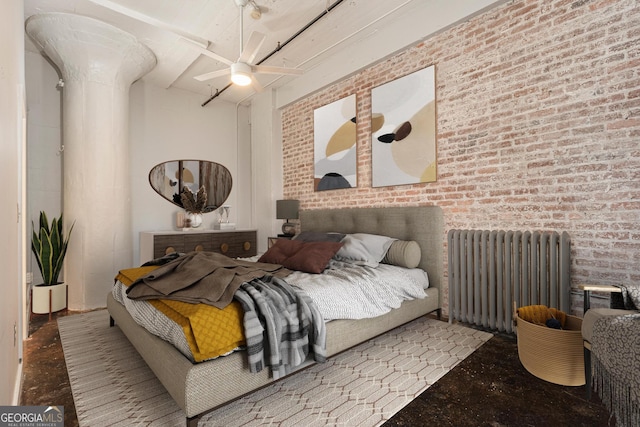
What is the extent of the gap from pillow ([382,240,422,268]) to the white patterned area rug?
66 centimetres

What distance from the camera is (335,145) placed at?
13.9 feet

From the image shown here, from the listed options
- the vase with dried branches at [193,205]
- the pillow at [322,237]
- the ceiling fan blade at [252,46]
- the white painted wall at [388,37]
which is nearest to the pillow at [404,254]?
the pillow at [322,237]

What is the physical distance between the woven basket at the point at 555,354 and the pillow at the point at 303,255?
156cm

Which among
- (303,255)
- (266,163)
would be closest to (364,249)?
(303,255)

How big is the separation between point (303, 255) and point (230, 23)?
2661 millimetres

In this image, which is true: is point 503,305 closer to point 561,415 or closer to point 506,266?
point 506,266

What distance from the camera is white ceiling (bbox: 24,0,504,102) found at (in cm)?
310

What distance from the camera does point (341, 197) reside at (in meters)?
4.20

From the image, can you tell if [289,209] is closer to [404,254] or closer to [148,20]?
[404,254]

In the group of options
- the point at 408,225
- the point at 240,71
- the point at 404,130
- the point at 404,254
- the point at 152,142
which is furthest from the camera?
the point at 152,142

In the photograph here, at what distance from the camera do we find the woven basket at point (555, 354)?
6.07 ft

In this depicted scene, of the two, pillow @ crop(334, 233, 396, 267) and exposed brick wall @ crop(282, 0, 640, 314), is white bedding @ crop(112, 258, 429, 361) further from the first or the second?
exposed brick wall @ crop(282, 0, 640, 314)

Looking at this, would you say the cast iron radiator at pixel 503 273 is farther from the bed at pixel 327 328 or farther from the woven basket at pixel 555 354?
the woven basket at pixel 555 354

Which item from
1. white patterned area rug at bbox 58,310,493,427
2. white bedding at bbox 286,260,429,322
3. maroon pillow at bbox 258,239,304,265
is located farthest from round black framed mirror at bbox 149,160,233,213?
white bedding at bbox 286,260,429,322
